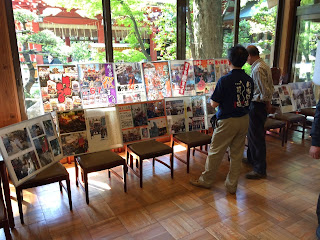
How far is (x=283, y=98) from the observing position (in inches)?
183

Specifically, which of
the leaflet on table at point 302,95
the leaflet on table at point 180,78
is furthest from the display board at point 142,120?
the leaflet on table at point 302,95

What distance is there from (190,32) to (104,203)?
3122 millimetres

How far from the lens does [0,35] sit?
2.99m

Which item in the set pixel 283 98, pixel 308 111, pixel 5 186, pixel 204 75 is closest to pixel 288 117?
pixel 283 98

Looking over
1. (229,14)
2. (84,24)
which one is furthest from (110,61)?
(229,14)

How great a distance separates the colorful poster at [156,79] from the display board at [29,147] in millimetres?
1537

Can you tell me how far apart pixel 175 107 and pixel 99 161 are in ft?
4.34

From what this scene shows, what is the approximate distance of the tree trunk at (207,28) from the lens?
4480mm

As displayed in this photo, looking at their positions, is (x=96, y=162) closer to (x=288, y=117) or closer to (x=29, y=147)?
(x=29, y=147)

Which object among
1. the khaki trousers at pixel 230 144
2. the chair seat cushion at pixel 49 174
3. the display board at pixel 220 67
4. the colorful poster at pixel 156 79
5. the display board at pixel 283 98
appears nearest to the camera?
the chair seat cushion at pixel 49 174

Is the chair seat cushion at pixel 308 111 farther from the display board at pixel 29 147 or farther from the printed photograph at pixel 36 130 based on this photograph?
the printed photograph at pixel 36 130

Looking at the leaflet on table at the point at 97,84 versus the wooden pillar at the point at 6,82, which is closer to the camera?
the wooden pillar at the point at 6,82

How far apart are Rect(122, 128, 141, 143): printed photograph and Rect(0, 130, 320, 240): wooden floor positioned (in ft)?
1.66

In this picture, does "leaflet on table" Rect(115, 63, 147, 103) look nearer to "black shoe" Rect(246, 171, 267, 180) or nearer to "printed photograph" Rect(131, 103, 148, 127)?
"printed photograph" Rect(131, 103, 148, 127)
